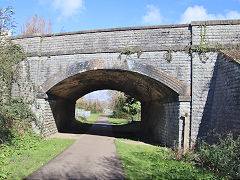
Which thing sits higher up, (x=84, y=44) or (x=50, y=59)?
(x=84, y=44)

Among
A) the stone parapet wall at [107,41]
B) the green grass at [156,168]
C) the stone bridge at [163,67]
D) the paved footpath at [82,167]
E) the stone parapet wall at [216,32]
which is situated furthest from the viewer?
the stone parapet wall at [107,41]

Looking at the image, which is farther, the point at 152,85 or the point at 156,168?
the point at 152,85

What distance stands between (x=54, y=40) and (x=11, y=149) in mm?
5827

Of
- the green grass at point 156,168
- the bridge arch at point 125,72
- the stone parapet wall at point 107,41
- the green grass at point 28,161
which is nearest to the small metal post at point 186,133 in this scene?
the green grass at point 156,168

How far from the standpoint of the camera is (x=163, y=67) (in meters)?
8.41

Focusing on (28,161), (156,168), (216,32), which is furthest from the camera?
(216,32)

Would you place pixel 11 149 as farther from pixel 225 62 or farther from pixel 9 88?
pixel 225 62

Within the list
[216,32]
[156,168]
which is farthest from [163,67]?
[156,168]

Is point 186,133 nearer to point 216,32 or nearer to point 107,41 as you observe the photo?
point 216,32

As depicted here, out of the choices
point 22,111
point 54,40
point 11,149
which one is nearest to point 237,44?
point 54,40

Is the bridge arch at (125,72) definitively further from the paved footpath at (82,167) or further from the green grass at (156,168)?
the paved footpath at (82,167)

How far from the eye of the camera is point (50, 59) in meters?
9.79

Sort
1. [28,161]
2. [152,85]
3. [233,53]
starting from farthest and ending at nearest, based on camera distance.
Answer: [152,85]
[233,53]
[28,161]

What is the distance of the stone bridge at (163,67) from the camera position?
24.8 ft
